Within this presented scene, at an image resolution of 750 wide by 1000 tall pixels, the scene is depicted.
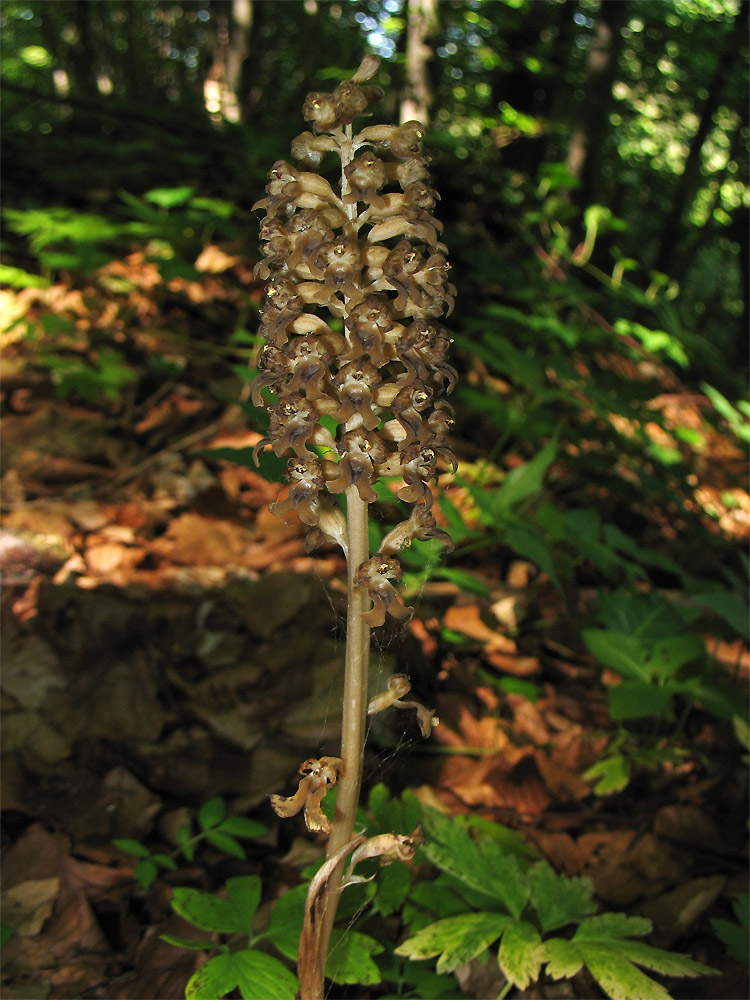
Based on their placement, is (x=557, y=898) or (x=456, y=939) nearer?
(x=456, y=939)

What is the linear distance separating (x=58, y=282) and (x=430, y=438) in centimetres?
504

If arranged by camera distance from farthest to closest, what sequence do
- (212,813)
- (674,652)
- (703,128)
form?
1. (703,128)
2. (674,652)
3. (212,813)

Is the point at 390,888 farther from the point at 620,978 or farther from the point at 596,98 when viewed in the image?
the point at 596,98

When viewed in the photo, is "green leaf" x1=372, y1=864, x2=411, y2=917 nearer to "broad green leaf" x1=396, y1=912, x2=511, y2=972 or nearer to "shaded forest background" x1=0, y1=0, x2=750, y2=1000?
"broad green leaf" x1=396, y1=912, x2=511, y2=972

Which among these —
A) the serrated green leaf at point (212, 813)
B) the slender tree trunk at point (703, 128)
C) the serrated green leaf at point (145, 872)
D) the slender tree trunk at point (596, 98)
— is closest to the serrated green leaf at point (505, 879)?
the serrated green leaf at point (212, 813)

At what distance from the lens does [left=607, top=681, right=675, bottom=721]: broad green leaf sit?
75.4 inches

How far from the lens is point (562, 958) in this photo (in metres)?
1.41

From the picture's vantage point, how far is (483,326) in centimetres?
477

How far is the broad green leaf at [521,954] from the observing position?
1.37m

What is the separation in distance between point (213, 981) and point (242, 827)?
51 centimetres

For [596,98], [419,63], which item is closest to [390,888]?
[419,63]

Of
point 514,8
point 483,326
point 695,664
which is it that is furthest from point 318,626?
point 514,8

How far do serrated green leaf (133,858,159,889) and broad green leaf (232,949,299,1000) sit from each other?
47cm

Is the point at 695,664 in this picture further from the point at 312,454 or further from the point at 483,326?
the point at 483,326
